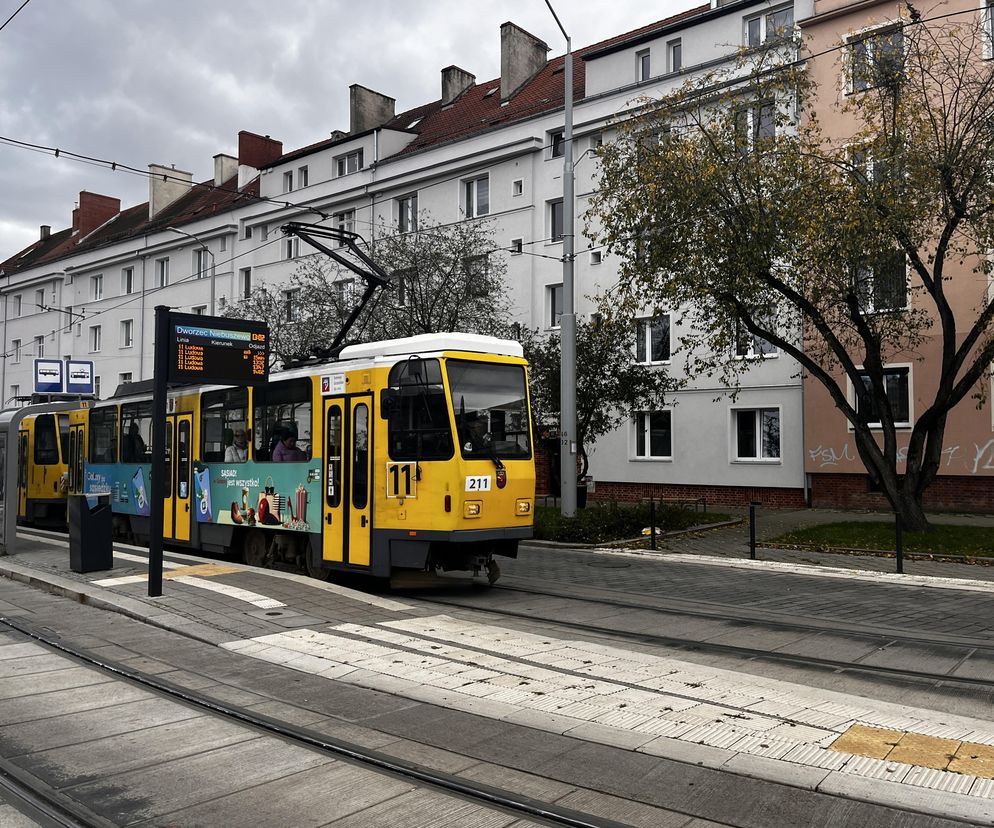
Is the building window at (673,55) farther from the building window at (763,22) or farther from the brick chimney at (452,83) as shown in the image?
the brick chimney at (452,83)

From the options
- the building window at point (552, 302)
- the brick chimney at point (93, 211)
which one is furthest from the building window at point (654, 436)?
the brick chimney at point (93, 211)

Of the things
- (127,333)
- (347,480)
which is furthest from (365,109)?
(347,480)

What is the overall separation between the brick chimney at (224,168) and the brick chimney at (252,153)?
2545mm

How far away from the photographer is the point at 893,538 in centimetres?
1758

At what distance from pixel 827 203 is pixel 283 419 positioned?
10.0 metres

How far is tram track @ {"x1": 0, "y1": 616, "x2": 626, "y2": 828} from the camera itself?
14.8 ft

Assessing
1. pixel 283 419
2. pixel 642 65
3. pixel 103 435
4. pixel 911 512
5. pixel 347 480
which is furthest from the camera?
pixel 642 65

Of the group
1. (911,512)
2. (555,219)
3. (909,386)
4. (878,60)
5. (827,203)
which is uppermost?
(555,219)

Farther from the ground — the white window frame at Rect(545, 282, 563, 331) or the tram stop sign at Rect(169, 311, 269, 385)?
the white window frame at Rect(545, 282, 563, 331)

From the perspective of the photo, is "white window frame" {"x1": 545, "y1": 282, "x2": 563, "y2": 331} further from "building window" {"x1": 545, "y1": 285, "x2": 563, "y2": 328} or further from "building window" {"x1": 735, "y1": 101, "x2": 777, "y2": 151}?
"building window" {"x1": 735, "y1": 101, "x2": 777, "y2": 151}

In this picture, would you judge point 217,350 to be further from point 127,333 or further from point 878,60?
point 127,333

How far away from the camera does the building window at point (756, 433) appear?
2764 centimetres

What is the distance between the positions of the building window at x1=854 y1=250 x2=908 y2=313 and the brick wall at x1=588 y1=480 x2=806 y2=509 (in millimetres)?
8910

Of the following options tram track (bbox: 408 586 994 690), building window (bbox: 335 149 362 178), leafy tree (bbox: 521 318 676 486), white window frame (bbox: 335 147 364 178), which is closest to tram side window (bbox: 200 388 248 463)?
tram track (bbox: 408 586 994 690)
